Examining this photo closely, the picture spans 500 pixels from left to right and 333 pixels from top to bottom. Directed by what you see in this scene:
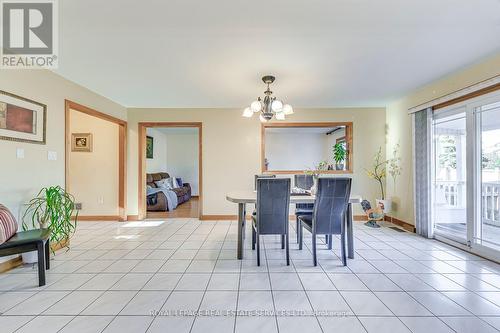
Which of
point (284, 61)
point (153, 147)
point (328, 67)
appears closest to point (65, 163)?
point (284, 61)

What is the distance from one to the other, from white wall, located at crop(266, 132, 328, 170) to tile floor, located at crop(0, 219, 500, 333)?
17.0ft

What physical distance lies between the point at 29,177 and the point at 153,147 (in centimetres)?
488

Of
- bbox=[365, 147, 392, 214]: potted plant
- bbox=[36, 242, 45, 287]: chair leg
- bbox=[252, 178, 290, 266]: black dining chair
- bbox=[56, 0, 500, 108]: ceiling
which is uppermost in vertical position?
bbox=[56, 0, 500, 108]: ceiling

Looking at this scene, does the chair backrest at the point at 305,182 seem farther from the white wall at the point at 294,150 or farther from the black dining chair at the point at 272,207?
the white wall at the point at 294,150

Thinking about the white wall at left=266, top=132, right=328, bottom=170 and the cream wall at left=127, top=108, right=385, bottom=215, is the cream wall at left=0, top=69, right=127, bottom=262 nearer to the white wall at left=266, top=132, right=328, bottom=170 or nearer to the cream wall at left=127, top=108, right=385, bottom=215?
the cream wall at left=127, top=108, right=385, bottom=215

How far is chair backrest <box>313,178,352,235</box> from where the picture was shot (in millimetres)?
2664

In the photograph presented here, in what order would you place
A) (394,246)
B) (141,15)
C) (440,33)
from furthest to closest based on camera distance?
(394,246)
(440,33)
(141,15)

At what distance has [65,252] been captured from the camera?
10.3ft

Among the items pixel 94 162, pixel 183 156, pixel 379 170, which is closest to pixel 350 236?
pixel 379 170

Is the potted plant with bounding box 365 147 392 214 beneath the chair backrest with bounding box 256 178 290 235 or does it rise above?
above

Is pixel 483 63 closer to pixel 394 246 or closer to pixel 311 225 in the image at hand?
pixel 394 246

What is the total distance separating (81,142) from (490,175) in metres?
6.74

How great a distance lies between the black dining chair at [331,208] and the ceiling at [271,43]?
1439 mm

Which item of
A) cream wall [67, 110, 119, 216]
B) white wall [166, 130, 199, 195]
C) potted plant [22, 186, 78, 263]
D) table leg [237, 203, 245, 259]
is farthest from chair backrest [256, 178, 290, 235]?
white wall [166, 130, 199, 195]
